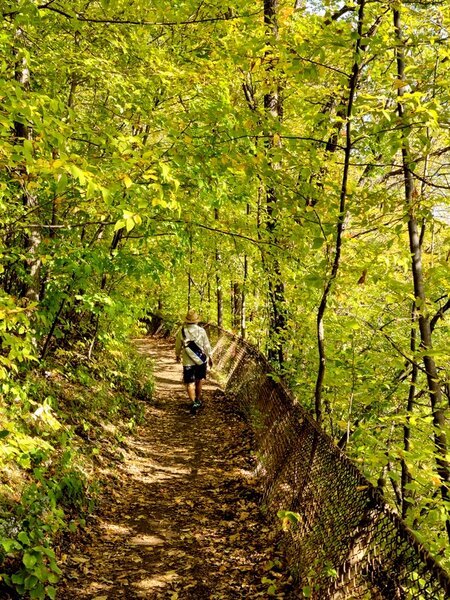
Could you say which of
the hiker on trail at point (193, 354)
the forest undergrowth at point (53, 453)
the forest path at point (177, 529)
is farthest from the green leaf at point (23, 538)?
the hiker on trail at point (193, 354)

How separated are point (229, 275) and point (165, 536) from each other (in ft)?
30.6

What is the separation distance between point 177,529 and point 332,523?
217cm

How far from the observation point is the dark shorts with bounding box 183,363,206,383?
9.56 meters

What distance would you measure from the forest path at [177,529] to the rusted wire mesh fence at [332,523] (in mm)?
410

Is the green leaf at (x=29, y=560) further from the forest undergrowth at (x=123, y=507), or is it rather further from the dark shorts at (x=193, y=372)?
the dark shorts at (x=193, y=372)

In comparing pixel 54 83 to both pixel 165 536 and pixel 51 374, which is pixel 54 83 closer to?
pixel 51 374

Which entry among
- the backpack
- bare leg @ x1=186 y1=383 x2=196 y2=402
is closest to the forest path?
bare leg @ x1=186 y1=383 x2=196 y2=402

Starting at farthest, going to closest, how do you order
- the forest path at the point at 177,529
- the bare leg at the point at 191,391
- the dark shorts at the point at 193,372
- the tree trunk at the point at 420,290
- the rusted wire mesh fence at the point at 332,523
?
the bare leg at the point at 191,391, the dark shorts at the point at 193,372, the tree trunk at the point at 420,290, the forest path at the point at 177,529, the rusted wire mesh fence at the point at 332,523

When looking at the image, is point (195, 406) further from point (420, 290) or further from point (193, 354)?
point (420, 290)

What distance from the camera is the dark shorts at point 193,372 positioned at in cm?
956

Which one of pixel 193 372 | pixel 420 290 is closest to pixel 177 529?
pixel 420 290

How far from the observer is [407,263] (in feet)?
18.1

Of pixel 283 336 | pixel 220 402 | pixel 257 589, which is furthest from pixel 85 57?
pixel 220 402

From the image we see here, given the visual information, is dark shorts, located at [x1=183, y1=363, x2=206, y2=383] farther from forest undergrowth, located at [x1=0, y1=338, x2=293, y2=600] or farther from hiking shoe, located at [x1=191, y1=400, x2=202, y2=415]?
forest undergrowth, located at [x1=0, y1=338, x2=293, y2=600]
